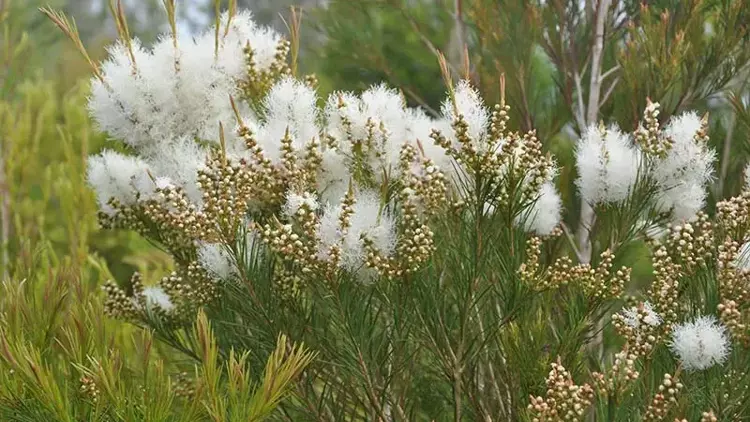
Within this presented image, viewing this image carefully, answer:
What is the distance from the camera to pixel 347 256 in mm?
1168

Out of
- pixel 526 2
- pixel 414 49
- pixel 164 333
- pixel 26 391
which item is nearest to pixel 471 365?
pixel 164 333

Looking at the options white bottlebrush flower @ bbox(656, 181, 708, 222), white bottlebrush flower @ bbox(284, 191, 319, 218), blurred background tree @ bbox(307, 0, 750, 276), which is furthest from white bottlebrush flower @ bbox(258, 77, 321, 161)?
white bottlebrush flower @ bbox(656, 181, 708, 222)

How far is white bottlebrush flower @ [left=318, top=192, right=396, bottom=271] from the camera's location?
1.16 m

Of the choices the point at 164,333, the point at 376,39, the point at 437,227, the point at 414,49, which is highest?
the point at 414,49

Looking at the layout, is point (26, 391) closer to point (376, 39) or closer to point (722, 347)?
point (722, 347)

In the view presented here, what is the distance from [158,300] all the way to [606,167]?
741 millimetres

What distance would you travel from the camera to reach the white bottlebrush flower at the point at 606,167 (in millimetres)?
1276

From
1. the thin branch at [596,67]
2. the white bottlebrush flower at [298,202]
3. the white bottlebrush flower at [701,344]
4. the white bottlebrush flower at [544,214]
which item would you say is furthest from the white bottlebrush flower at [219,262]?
the thin branch at [596,67]

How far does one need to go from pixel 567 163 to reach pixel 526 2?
334 mm

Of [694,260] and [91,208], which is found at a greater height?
[91,208]

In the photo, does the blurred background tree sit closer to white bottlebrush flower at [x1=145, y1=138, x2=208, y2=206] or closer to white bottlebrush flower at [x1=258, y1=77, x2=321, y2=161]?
white bottlebrush flower at [x1=258, y1=77, x2=321, y2=161]

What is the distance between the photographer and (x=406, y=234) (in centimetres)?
119

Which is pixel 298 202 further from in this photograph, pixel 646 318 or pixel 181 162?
pixel 646 318

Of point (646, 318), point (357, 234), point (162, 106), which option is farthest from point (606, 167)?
point (162, 106)
